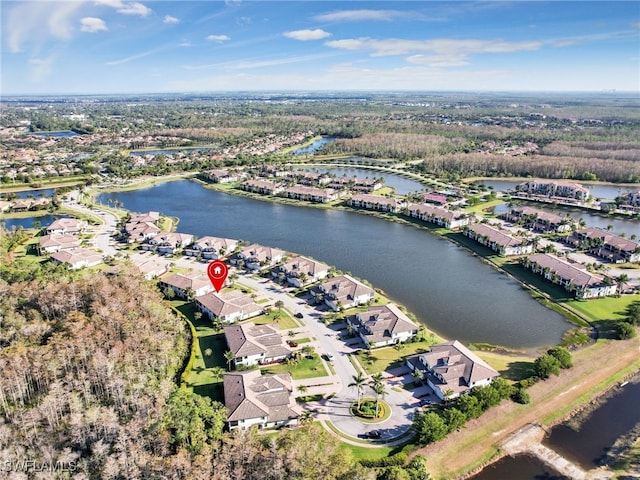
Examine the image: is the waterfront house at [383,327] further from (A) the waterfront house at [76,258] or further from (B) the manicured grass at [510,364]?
(A) the waterfront house at [76,258]

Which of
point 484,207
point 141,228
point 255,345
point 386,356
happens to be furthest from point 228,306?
point 484,207

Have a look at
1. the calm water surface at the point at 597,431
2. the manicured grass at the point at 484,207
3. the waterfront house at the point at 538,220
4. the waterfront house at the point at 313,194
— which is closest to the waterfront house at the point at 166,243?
the waterfront house at the point at 313,194

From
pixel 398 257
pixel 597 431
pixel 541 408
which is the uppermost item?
pixel 398 257

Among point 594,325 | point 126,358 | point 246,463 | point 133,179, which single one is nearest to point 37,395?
point 126,358

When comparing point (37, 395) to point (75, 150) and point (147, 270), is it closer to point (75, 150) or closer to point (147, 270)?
point (147, 270)

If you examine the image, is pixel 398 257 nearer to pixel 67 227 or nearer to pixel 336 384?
pixel 336 384

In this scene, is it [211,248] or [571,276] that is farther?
[211,248]
